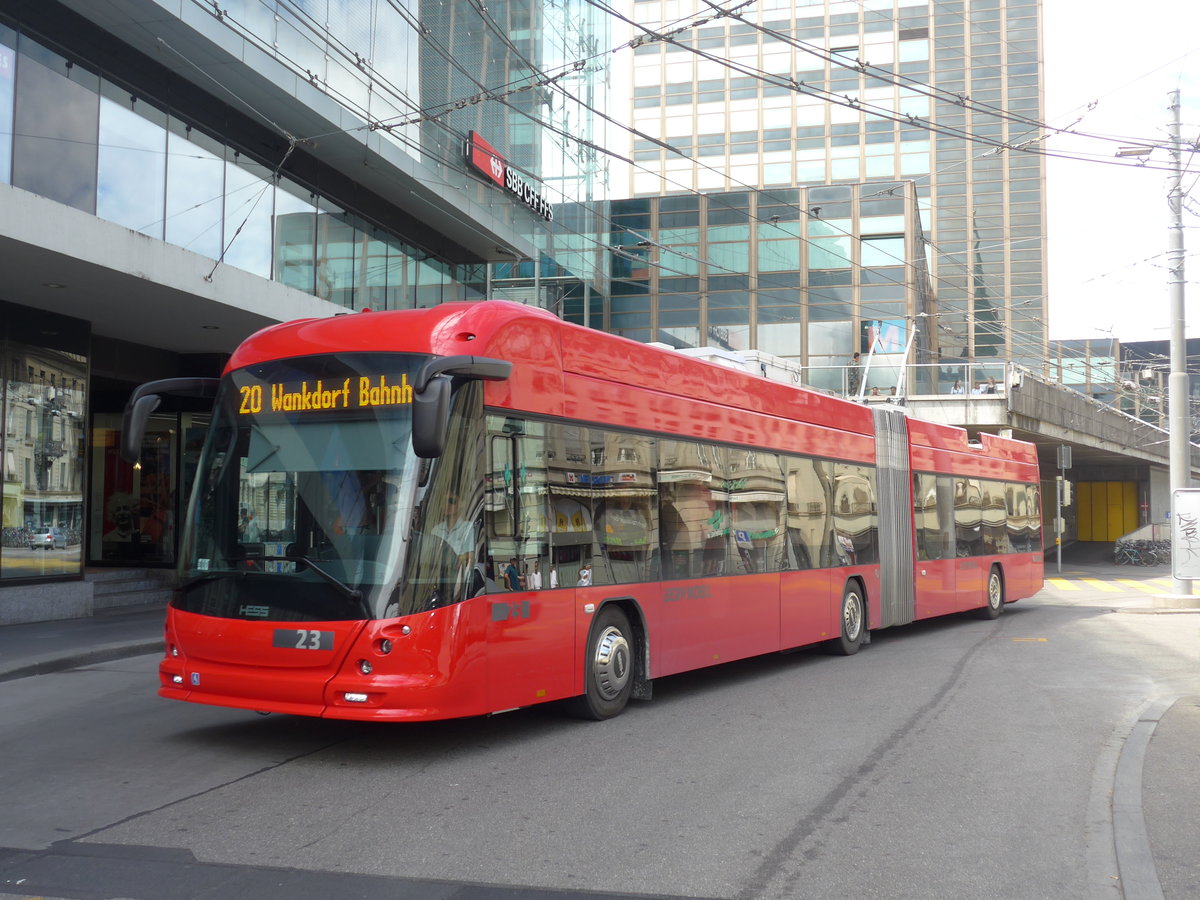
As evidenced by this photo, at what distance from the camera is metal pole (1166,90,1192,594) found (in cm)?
2073

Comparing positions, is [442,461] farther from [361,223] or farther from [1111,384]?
[1111,384]

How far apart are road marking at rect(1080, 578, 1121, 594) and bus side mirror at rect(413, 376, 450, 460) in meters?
24.8

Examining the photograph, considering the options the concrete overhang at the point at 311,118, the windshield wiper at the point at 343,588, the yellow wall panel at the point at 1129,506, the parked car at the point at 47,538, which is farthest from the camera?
the yellow wall panel at the point at 1129,506

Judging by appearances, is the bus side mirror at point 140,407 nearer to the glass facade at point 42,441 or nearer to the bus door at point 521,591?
the bus door at point 521,591

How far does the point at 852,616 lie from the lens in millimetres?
13812

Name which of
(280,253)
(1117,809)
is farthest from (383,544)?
(280,253)

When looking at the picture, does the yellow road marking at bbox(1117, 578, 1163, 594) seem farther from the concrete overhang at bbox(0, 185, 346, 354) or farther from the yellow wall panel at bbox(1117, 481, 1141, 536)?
the yellow wall panel at bbox(1117, 481, 1141, 536)

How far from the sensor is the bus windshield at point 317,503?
6.90m

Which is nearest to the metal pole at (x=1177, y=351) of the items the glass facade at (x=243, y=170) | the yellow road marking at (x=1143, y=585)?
the yellow road marking at (x=1143, y=585)

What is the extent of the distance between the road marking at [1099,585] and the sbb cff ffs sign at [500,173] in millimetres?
16648

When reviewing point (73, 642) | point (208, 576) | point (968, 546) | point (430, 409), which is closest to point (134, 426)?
point (208, 576)

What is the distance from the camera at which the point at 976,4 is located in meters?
92.0

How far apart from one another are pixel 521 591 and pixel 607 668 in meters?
1.40

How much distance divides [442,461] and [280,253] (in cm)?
1227
